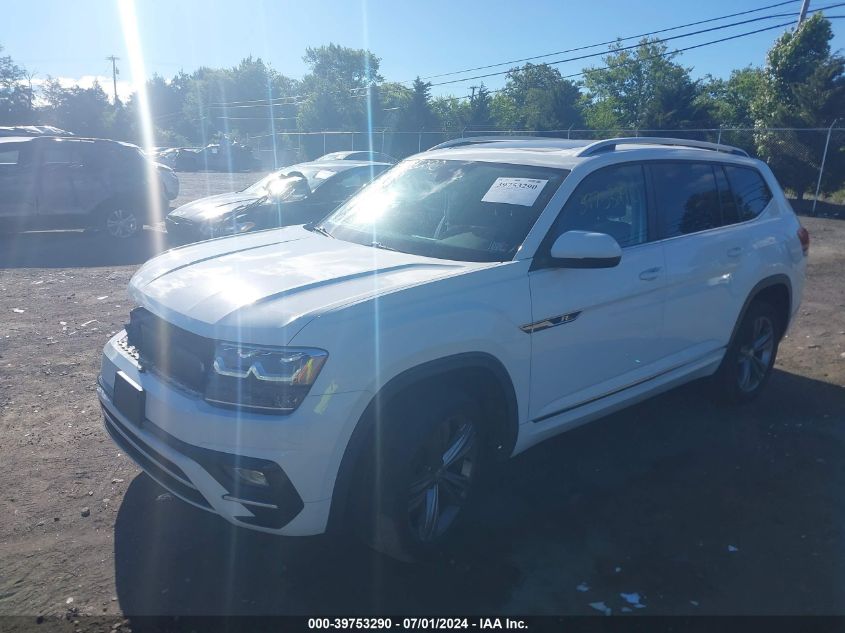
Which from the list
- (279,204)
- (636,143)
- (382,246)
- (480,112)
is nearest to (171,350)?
(382,246)

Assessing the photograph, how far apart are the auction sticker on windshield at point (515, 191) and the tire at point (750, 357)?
216cm

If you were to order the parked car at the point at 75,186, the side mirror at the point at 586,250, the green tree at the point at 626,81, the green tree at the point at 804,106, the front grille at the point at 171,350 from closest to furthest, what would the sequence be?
the front grille at the point at 171,350, the side mirror at the point at 586,250, the parked car at the point at 75,186, the green tree at the point at 804,106, the green tree at the point at 626,81

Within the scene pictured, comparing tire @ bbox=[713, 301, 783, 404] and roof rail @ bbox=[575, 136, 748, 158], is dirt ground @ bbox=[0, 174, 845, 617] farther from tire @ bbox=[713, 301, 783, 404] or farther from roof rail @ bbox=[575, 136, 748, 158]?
roof rail @ bbox=[575, 136, 748, 158]

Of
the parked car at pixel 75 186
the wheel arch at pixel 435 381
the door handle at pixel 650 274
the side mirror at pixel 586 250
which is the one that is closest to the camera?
the wheel arch at pixel 435 381

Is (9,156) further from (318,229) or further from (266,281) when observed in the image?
(266,281)

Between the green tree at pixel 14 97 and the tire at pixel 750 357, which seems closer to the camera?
the tire at pixel 750 357

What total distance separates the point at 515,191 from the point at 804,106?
18.8 m

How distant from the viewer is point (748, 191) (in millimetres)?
5191

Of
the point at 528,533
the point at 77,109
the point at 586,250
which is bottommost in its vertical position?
the point at 528,533

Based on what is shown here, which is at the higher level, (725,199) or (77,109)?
(77,109)

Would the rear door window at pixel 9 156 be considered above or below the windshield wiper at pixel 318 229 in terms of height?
above

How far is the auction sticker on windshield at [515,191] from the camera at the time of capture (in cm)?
382

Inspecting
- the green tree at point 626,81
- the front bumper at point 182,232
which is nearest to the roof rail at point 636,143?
the front bumper at point 182,232

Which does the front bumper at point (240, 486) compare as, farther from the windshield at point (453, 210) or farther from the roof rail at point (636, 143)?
the roof rail at point (636, 143)
